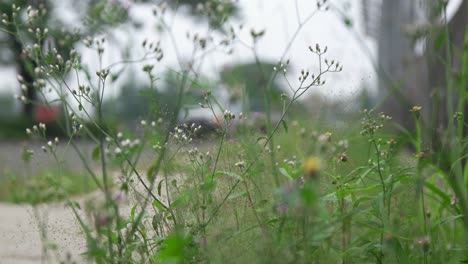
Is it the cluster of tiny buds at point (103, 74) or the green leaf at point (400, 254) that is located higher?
the cluster of tiny buds at point (103, 74)

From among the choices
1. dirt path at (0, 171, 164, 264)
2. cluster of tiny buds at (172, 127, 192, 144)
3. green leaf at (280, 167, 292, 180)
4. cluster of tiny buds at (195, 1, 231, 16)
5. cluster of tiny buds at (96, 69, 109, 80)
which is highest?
cluster of tiny buds at (195, 1, 231, 16)

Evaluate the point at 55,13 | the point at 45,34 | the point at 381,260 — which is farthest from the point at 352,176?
the point at 55,13

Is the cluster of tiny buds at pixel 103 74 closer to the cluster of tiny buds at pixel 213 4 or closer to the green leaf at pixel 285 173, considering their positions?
the cluster of tiny buds at pixel 213 4

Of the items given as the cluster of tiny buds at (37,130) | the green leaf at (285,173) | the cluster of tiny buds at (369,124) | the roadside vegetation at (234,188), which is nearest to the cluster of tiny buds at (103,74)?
the roadside vegetation at (234,188)

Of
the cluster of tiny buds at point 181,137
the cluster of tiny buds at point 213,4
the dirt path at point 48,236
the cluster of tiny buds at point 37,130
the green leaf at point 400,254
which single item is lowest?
the green leaf at point 400,254

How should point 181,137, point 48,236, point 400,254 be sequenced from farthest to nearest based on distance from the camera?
point 48,236, point 181,137, point 400,254

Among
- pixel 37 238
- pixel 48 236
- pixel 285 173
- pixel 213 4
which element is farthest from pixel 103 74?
pixel 48 236

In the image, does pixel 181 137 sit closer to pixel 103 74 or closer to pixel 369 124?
pixel 103 74

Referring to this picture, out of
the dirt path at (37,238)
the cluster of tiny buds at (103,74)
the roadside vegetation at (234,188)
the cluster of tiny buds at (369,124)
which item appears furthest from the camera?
the dirt path at (37,238)

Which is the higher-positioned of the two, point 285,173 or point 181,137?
point 181,137

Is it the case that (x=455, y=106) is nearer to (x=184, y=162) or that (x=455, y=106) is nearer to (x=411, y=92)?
(x=184, y=162)

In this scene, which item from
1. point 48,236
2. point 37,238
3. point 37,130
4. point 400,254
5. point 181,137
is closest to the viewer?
point 400,254

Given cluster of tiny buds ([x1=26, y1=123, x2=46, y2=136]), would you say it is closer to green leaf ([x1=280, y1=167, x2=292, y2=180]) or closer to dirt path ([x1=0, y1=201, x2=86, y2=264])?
dirt path ([x1=0, y1=201, x2=86, y2=264])


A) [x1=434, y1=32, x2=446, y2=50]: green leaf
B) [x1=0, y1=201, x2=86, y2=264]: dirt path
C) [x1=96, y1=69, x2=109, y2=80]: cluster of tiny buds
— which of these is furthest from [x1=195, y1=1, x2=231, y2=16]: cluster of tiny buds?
[x1=0, y1=201, x2=86, y2=264]: dirt path
